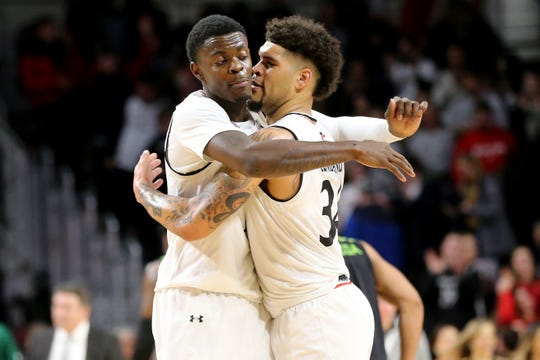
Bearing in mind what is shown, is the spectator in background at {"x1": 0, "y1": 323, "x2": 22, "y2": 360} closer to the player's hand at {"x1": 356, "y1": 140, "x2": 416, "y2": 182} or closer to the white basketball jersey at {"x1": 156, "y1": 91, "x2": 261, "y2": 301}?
the white basketball jersey at {"x1": 156, "y1": 91, "x2": 261, "y2": 301}

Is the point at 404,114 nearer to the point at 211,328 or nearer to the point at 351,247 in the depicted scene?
the point at 351,247

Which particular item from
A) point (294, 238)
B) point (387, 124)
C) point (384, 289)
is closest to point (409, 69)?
point (384, 289)

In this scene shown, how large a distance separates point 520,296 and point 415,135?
110 inches

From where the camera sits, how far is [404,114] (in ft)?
16.2

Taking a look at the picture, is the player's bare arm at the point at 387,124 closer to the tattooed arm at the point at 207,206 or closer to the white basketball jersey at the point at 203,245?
the white basketball jersey at the point at 203,245

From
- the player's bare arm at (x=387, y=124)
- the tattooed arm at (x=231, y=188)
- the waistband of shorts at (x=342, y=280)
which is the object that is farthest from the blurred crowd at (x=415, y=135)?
the tattooed arm at (x=231, y=188)

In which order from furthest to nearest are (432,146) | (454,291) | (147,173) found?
(432,146) → (454,291) → (147,173)

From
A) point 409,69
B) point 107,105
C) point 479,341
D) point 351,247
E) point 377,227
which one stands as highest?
point 409,69

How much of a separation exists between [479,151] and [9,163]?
5.10 m

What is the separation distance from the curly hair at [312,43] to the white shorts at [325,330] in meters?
1.02

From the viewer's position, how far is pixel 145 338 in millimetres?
8523

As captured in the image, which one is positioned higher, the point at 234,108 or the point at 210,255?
the point at 234,108

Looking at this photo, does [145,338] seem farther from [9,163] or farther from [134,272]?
[9,163]

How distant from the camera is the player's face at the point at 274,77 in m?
4.98
